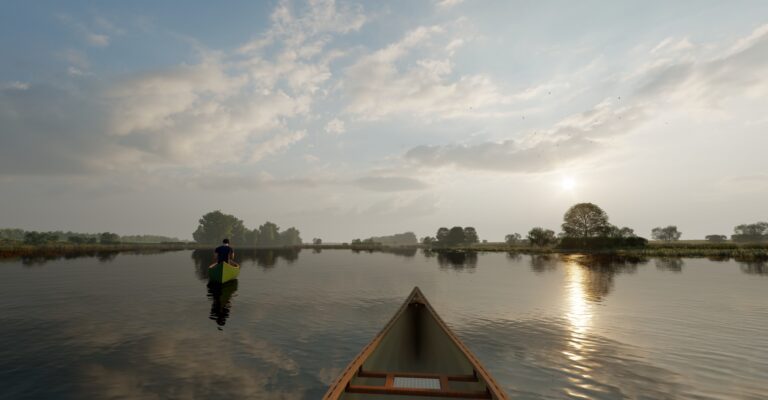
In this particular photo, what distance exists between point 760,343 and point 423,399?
646 inches

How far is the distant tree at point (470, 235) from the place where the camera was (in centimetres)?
16707

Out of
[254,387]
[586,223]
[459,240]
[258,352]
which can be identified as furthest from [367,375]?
[459,240]

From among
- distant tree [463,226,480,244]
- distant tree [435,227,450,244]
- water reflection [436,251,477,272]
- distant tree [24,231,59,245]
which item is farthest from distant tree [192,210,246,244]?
water reflection [436,251,477,272]

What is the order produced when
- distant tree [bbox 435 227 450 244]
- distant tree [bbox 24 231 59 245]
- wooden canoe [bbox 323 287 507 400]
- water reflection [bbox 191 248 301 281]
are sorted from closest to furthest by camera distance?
wooden canoe [bbox 323 287 507 400] < water reflection [bbox 191 248 301 281] < distant tree [bbox 24 231 59 245] < distant tree [bbox 435 227 450 244]

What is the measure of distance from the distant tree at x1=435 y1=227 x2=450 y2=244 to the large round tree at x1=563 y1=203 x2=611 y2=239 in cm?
7566

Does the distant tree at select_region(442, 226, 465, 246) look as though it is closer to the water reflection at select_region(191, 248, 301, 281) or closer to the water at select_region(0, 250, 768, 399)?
the water reflection at select_region(191, 248, 301, 281)

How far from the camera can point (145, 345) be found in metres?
12.8

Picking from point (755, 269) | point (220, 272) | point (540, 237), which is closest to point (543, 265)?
point (755, 269)

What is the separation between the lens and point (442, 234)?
170 meters

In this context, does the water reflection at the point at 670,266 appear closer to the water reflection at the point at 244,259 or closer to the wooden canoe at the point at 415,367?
the wooden canoe at the point at 415,367

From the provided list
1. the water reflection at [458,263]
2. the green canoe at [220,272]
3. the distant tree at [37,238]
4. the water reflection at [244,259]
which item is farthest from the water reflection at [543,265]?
the distant tree at [37,238]

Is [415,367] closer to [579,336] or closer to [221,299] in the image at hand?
[579,336]

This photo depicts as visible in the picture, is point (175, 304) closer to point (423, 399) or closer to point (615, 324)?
point (423, 399)

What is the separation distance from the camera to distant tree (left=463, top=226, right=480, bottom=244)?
548 feet
